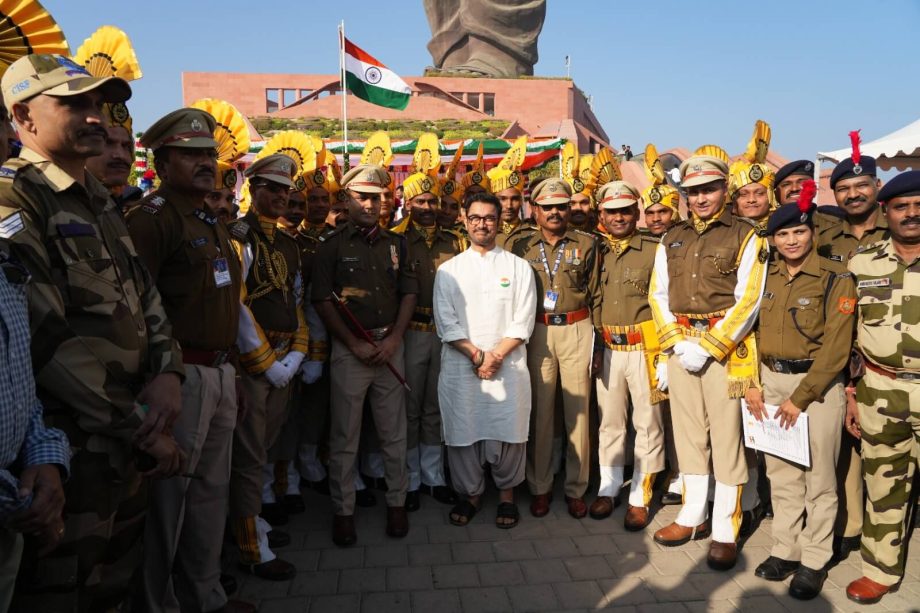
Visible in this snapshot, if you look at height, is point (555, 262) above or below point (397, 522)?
above

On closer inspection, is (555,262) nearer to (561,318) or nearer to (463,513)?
(561,318)

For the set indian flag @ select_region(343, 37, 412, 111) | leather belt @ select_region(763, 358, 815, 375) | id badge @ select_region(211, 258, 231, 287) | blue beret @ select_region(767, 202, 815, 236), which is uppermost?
indian flag @ select_region(343, 37, 412, 111)

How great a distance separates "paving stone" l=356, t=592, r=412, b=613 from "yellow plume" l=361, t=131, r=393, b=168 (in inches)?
165

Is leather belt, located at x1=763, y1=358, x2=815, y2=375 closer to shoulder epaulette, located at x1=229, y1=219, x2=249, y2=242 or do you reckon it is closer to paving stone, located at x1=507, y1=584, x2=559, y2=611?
paving stone, located at x1=507, y1=584, x2=559, y2=611

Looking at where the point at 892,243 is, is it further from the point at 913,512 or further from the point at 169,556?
the point at 169,556

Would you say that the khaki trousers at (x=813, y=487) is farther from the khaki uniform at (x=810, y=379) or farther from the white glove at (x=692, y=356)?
the white glove at (x=692, y=356)

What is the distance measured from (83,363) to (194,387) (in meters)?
0.90

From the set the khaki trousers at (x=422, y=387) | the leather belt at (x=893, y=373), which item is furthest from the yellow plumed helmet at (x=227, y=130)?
the leather belt at (x=893, y=373)

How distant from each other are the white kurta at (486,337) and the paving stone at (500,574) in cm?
89

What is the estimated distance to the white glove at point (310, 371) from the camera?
4387 mm

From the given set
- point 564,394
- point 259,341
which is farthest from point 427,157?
point 259,341

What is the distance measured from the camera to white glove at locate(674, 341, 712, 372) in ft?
12.3

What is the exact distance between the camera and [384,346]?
4098 millimetres

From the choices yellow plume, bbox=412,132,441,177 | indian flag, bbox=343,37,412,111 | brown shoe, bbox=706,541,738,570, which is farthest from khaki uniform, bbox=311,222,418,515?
indian flag, bbox=343,37,412,111
